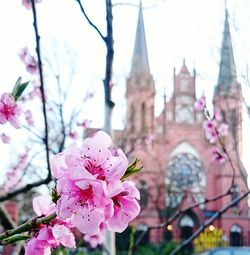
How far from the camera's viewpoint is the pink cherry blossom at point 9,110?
159 cm

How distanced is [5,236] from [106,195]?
26cm

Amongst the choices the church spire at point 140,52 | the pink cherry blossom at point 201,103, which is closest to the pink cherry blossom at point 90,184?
the pink cherry blossom at point 201,103

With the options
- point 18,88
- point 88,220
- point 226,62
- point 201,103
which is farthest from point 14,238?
point 226,62

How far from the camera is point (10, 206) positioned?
11.0 m

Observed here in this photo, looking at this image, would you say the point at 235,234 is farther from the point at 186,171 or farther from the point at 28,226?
the point at 28,226

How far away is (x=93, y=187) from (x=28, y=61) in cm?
322

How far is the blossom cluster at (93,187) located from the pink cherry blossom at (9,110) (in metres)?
0.74

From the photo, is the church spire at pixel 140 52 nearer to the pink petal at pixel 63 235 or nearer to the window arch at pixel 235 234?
the window arch at pixel 235 234

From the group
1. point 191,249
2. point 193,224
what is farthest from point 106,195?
point 193,224

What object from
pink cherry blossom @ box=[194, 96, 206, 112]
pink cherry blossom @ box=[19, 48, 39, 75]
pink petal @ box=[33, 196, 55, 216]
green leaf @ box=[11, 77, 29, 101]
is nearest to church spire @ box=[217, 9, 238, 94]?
pink cherry blossom @ box=[194, 96, 206, 112]

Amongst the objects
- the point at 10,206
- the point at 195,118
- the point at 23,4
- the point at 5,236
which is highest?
the point at 195,118

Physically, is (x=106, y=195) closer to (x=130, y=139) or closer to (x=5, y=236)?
(x=5, y=236)

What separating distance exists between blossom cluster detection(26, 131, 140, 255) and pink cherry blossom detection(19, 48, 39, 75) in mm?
3001

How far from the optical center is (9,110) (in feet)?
5.53
